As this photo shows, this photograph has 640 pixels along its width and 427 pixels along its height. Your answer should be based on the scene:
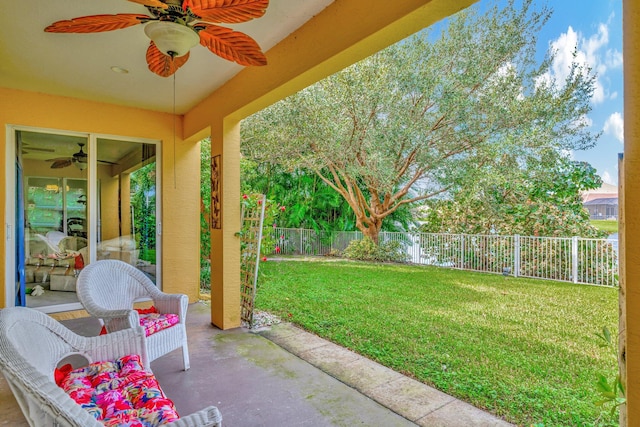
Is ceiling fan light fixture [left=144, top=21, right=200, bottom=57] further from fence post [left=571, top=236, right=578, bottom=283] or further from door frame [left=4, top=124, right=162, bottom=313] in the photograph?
fence post [left=571, top=236, right=578, bottom=283]

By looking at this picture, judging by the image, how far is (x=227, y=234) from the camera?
3.98m

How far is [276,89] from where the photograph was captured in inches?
120

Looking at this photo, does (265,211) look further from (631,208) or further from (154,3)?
(631,208)

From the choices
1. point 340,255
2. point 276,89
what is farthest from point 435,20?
point 340,255

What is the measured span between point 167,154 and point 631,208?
5.06 metres

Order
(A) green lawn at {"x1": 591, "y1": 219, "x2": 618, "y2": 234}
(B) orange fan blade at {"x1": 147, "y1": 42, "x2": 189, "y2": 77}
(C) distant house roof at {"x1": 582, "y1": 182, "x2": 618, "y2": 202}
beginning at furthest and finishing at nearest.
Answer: (C) distant house roof at {"x1": 582, "y1": 182, "x2": 618, "y2": 202} → (A) green lawn at {"x1": 591, "y1": 219, "x2": 618, "y2": 234} → (B) orange fan blade at {"x1": 147, "y1": 42, "x2": 189, "y2": 77}

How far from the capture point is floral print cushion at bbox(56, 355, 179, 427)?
1454 millimetres

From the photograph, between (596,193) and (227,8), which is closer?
(227,8)

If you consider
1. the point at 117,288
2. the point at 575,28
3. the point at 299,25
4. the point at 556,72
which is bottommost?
the point at 117,288

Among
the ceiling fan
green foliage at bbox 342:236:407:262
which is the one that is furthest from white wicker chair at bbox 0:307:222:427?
green foliage at bbox 342:236:407:262

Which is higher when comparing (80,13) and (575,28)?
(575,28)

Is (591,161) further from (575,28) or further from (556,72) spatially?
(575,28)

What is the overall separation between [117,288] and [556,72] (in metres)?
8.42

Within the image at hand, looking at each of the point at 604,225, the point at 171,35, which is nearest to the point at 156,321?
the point at 171,35
